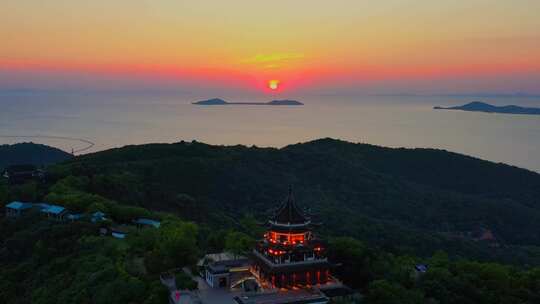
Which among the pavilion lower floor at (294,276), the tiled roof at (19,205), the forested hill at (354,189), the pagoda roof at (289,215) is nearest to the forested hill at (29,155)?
the forested hill at (354,189)

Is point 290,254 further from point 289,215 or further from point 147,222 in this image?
point 147,222

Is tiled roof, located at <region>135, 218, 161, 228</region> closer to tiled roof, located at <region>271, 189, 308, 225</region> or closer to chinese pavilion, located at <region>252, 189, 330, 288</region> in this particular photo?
chinese pavilion, located at <region>252, 189, 330, 288</region>

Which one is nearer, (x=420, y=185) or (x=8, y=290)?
(x=8, y=290)

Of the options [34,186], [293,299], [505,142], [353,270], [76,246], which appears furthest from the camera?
[505,142]

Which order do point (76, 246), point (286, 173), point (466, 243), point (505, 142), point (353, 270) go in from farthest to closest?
point (505, 142) < point (286, 173) < point (466, 243) < point (76, 246) < point (353, 270)

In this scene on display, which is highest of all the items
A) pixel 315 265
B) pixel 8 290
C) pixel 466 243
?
pixel 315 265

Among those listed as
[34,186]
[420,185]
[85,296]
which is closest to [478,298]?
[85,296]

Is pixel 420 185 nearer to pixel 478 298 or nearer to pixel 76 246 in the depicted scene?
pixel 478 298
